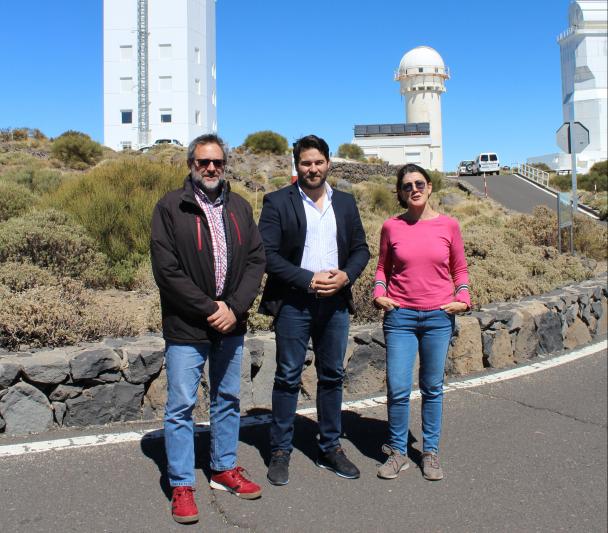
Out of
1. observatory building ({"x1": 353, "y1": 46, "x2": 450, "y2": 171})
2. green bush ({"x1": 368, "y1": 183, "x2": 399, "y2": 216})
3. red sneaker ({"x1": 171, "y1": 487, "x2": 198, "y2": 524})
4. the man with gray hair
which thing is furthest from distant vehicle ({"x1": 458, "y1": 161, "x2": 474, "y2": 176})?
red sneaker ({"x1": 171, "y1": 487, "x2": 198, "y2": 524})

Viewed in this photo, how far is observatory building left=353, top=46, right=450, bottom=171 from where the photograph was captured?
189ft

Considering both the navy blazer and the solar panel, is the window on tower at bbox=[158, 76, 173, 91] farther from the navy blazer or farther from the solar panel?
the navy blazer

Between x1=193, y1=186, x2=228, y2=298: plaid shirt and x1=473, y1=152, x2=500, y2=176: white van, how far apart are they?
44937mm

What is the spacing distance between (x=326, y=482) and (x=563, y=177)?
46726mm

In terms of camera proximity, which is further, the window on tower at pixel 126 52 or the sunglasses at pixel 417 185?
the window on tower at pixel 126 52

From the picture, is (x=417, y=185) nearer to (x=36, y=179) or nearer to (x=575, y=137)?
(x=36, y=179)

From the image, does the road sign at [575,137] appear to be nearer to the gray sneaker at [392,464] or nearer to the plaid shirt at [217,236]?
the gray sneaker at [392,464]

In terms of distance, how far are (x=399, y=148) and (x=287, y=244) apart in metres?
55.5

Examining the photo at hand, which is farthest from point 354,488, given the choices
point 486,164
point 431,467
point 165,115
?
point 165,115

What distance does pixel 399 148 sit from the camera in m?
57.8

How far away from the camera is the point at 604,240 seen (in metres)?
13.1

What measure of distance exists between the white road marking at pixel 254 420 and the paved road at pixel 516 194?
19970 millimetres

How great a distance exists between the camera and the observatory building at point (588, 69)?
6956 cm

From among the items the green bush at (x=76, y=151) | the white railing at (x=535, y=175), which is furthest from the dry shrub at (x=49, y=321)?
the white railing at (x=535, y=175)
